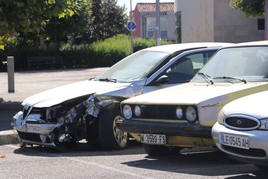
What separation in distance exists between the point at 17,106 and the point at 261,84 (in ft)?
28.4

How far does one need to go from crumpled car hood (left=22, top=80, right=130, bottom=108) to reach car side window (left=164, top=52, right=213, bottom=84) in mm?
742

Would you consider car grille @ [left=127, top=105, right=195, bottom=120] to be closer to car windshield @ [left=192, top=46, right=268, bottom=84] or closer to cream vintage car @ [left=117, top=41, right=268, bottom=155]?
cream vintage car @ [left=117, top=41, right=268, bottom=155]

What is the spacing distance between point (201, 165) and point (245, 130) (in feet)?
5.82

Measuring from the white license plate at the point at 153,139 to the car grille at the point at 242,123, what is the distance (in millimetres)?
1439

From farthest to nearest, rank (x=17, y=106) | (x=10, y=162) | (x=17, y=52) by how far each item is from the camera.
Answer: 1. (x=17, y=52)
2. (x=17, y=106)
3. (x=10, y=162)

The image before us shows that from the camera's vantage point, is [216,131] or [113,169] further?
[113,169]

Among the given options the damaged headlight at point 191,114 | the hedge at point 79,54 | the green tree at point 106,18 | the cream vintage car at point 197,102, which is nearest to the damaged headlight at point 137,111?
the cream vintage car at point 197,102

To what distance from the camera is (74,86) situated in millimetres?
10719

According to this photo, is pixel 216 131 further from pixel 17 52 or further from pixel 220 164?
pixel 17 52

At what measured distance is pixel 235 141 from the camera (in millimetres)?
7066

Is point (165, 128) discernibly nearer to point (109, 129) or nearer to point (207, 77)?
point (207, 77)

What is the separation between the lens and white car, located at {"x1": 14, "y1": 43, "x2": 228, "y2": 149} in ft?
32.3

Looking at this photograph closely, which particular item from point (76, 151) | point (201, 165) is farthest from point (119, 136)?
point (201, 165)

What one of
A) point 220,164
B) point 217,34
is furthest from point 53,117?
point 217,34
